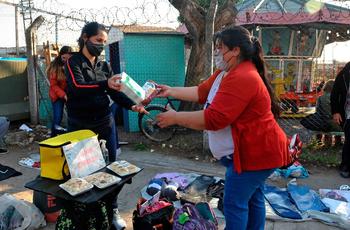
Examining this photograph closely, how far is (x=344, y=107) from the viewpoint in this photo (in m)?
5.19

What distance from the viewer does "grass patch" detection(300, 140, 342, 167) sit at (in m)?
5.45

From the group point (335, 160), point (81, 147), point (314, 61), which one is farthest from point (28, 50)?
point (314, 61)

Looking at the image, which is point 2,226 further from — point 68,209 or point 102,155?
point 102,155

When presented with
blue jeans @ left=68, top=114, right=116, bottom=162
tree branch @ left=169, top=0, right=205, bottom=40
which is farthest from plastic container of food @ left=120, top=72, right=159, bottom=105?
tree branch @ left=169, top=0, right=205, bottom=40

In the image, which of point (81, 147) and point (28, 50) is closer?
point (81, 147)

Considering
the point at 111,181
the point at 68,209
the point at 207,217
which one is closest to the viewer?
the point at 111,181

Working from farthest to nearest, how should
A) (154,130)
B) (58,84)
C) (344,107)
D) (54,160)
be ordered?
(154,130) → (58,84) → (344,107) → (54,160)

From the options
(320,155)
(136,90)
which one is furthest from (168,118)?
(320,155)

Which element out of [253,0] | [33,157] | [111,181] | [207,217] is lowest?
[33,157]

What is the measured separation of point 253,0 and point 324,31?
100 inches

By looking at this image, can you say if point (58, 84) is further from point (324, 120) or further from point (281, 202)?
point (324, 120)

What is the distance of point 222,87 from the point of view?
2.26 meters

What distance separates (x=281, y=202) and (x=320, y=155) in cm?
205

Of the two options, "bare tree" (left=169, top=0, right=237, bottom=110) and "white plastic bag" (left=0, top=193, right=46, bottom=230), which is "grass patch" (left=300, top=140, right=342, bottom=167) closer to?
"bare tree" (left=169, top=0, right=237, bottom=110)
